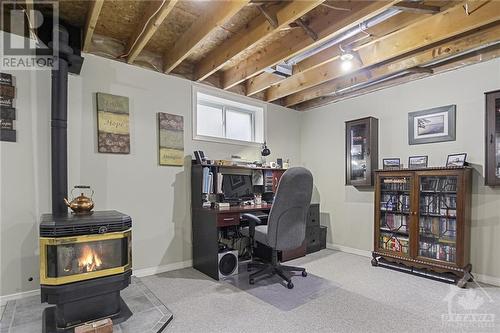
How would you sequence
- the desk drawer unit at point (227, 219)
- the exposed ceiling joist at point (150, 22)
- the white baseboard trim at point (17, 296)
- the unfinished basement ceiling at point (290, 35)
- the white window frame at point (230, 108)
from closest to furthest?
1. the exposed ceiling joist at point (150, 22)
2. the unfinished basement ceiling at point (290, 35)
3. the white baseboard trim at point (17, 296)
4. the desk drawer unit at point (227, 219)
5. the white window frame at point (230, 108)

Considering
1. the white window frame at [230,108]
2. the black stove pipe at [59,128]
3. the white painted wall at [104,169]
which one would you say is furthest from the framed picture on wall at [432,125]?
the black stove pipe at [59,128]

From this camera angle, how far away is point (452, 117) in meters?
3.23

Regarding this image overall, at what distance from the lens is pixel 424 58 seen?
9.93 ft

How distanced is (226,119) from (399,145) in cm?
252

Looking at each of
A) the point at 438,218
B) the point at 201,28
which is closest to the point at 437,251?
the point at 438,218

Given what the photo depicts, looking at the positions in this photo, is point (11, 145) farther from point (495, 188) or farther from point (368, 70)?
point (495, 188)

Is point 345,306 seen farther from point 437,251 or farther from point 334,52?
point 334,52

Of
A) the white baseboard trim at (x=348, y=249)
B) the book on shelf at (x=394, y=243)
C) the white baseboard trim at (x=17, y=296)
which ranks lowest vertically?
the white baseboard trim at (x=348, y=249)

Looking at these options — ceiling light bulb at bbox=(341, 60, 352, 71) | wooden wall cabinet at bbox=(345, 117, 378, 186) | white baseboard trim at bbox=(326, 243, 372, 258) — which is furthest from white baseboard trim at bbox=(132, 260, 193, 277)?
ceiling light bulb at bbox=(341, 60, 352, 71)

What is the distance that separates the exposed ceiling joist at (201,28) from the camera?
2.17 m

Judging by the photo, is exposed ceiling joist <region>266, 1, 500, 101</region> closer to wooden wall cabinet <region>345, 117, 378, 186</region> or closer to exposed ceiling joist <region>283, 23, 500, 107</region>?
exposed ceiling joist <region>283, 23, 500, 107</region>

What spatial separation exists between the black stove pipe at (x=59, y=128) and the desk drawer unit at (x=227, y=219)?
1476 millimetres

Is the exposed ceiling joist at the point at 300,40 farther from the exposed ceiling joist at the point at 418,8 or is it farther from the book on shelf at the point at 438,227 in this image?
the book on shelf at the point at 438,227

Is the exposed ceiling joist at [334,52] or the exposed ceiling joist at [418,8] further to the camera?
the exposed ceiling joist at [334,52]
